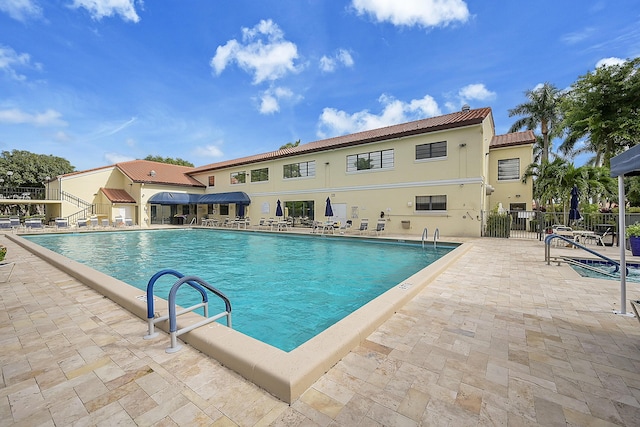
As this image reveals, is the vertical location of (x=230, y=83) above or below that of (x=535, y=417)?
above

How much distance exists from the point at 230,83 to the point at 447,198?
60.5 ft

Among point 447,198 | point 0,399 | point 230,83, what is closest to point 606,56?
point 447,198

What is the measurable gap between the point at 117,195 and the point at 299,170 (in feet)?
62.3

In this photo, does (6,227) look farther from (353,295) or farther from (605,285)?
(605,285)

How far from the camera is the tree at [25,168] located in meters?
36.1

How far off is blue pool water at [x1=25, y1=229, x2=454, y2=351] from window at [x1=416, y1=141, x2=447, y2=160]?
22.6 ft

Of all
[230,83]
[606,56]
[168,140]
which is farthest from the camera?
[168,140]

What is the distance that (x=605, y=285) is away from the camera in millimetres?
5992

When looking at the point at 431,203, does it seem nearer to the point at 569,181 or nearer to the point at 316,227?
the point at 316,227

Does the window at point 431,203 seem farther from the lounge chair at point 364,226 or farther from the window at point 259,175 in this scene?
the window at point 259,175

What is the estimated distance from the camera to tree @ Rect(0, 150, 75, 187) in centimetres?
3606

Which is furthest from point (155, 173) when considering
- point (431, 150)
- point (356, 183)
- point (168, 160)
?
point (168, 160)

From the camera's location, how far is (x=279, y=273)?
893cm

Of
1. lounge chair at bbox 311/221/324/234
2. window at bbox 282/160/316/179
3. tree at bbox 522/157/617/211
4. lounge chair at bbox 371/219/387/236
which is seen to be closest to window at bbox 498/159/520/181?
tree at bbox 522/157/617/211
